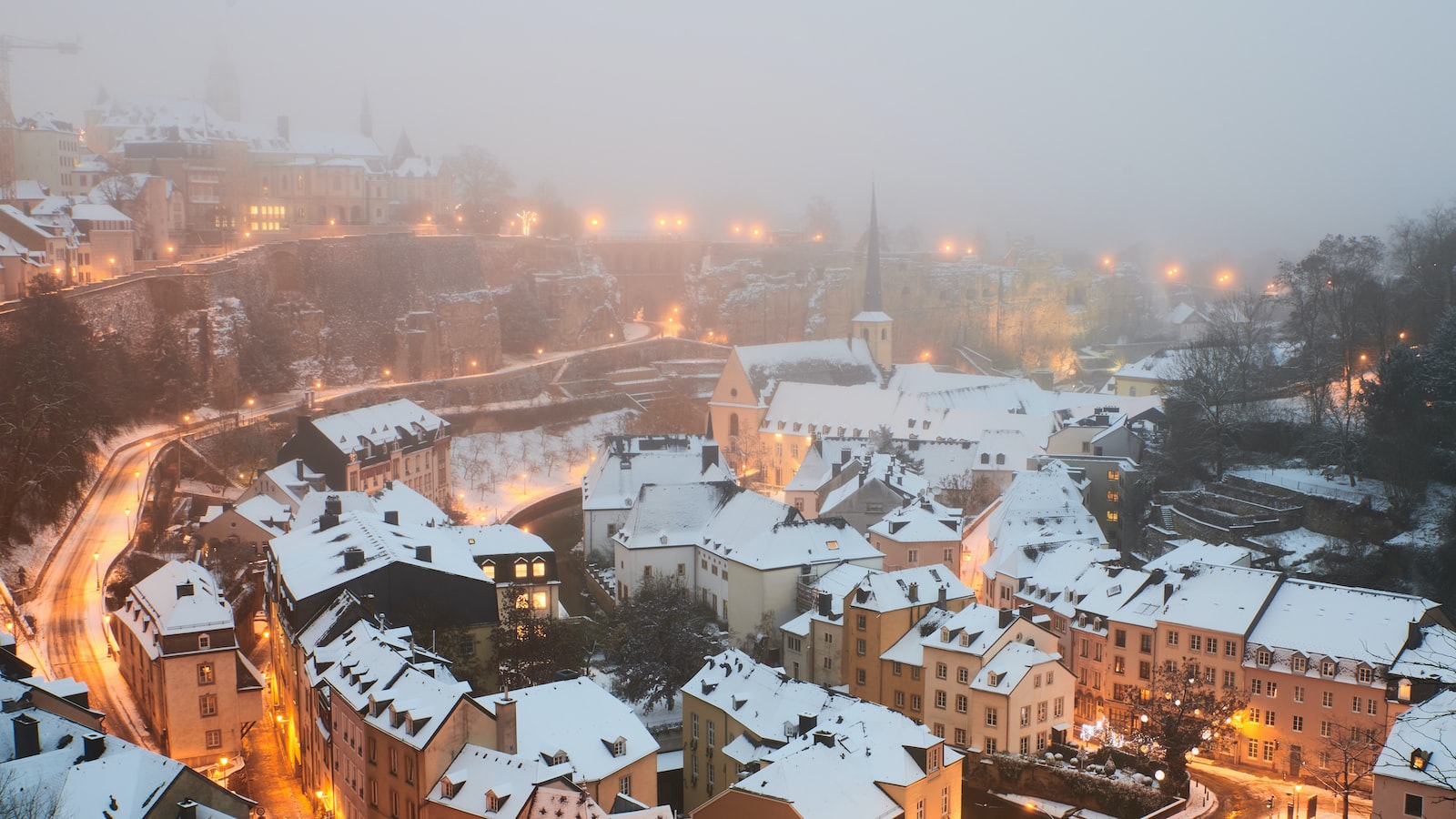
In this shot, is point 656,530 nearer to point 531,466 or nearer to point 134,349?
point 531,466

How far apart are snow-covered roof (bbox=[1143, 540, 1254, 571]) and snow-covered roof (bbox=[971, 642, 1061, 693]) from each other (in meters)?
5.04

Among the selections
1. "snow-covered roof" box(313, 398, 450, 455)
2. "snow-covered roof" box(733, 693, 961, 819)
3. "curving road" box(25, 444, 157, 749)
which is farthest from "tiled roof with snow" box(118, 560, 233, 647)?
"snow-covered roof" box(313, 398, 450, 455)

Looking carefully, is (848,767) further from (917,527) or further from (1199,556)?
(917,527)

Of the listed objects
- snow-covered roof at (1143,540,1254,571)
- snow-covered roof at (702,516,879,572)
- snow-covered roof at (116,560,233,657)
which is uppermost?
snow-covered roof at (116,560,233,657)

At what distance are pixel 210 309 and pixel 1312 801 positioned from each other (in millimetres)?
44208

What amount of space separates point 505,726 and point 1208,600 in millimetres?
17232

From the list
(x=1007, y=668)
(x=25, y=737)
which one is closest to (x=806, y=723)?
(x=1007, y=668)

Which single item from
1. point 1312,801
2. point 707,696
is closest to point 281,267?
point 707,696

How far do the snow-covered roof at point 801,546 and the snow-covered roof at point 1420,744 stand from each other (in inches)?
612

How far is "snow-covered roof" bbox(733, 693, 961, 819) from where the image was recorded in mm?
22312

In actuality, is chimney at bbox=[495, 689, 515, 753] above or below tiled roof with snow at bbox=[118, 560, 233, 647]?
below

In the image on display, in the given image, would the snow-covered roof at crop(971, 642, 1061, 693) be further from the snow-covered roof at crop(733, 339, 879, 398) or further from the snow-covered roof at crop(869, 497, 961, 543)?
the snow-covered roof at crop(733, 339, 879, 398)

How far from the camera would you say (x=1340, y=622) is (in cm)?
2897

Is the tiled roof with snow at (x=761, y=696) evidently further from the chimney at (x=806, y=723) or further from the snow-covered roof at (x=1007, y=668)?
the snow-covered roof at (x=1007, y=668)
